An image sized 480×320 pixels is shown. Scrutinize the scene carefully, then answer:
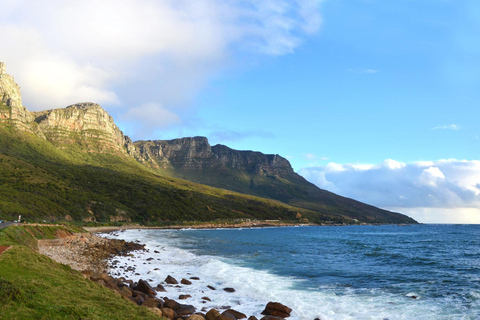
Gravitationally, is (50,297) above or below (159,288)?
above

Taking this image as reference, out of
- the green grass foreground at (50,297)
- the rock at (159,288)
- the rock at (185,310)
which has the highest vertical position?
the green grass foreground at (50,297)

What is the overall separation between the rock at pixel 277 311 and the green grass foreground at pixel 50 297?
8.72 m

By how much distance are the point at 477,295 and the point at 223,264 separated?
2718 cm

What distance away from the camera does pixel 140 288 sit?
25016mm

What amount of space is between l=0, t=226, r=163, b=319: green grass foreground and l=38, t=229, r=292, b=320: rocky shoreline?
2.88 meters

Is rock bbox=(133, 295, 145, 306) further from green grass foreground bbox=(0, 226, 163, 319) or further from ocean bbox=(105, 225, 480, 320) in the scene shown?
ocean bbox=(105, 225, 480, 320)

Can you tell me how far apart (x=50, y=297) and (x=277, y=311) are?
13639 mm

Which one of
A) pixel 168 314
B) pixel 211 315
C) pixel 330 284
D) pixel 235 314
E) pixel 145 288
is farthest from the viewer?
pixel 330 284

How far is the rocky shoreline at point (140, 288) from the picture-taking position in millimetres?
19531

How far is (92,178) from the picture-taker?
15075 centimetres

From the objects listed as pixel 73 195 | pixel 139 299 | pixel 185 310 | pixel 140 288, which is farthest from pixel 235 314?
pixel 73 195

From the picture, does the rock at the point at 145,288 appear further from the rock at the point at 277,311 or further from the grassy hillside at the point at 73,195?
the grassy hillside at the point at 73,195

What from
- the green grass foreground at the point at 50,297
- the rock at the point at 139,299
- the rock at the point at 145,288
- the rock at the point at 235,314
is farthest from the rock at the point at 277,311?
the rock at the point at 145,288

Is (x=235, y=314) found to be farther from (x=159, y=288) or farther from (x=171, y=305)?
(x=159, y=288)
